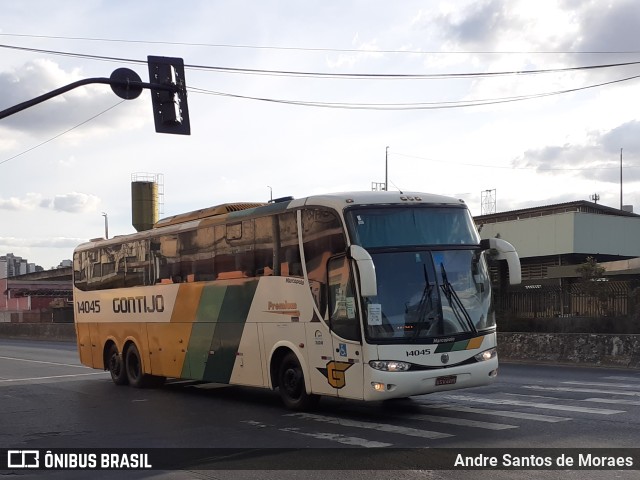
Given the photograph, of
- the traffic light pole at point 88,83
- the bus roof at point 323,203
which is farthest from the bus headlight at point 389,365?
the traffic light pole at point 88,83

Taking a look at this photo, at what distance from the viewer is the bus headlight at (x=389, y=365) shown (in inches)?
446

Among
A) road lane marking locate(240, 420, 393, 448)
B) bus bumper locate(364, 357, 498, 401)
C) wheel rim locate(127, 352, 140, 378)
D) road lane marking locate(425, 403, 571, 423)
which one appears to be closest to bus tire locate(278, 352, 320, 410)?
road lane marking locate(240, 420, 393, 448)

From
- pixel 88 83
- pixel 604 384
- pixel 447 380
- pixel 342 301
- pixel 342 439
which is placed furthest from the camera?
pixel 604 384

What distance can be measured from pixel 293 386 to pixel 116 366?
7.66 meters

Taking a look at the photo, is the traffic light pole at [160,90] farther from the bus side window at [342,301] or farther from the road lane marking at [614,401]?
the road lane marking at [614,401]

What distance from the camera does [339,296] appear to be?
1199 cm

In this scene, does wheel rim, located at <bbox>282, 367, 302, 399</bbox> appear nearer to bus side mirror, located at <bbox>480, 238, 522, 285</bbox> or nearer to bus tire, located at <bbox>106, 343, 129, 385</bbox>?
bus side mirror, located at <bbox>480, 238, 522, 285</bbox>

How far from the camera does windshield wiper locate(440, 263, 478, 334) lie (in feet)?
39.0

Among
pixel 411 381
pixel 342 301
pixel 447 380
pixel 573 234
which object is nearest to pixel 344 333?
pixel 342 301

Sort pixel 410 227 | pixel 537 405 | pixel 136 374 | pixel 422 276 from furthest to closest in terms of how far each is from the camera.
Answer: pixel 136 374
pixel 537 405
pixel 410 227
pixel 422 276

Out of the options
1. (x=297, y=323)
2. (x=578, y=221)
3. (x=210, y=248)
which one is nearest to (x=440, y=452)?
(x=297, y=323)

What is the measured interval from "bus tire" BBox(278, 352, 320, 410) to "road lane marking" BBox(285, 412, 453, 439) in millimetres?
205

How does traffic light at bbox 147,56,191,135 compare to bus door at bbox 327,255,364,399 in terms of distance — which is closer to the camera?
bus door at bbox 327,255,364,399

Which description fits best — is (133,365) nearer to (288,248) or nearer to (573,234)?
(288,248)
